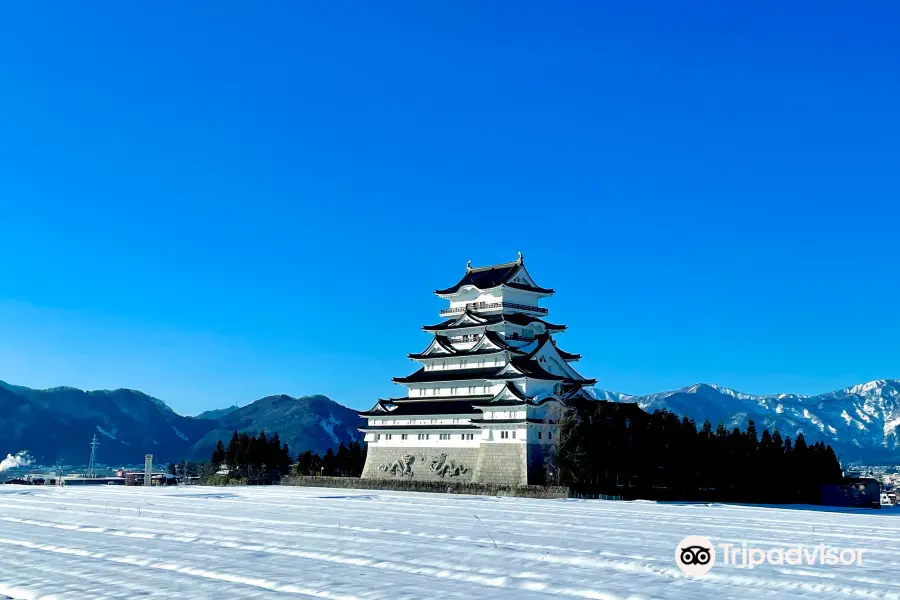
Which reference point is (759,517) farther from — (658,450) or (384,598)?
(384,598)

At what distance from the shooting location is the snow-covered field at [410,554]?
639 inches

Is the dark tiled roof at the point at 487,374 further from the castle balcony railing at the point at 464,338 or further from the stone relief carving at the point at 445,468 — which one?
the stone relief carving at the point at 445,468

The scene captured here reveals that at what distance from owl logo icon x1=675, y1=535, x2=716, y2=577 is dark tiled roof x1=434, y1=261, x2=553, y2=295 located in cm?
4576

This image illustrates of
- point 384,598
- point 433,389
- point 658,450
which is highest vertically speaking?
point 433,389

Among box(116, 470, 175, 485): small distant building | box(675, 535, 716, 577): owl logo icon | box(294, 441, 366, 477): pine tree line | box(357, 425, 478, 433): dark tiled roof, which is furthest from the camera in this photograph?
box(116, 470, 175, 485): small distant building

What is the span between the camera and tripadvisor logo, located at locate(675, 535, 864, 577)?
19891 millimetres

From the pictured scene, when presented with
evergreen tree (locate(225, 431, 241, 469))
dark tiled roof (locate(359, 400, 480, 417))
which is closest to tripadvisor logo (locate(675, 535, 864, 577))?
dark tiled roof (locate(359, 400, 480, 417))

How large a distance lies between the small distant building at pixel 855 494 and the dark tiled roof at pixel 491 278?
27029 millimetres

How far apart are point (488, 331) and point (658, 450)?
17.7 m

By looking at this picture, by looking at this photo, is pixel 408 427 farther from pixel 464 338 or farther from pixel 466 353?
pixel 464 338

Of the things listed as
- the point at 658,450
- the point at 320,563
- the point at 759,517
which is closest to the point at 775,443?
the point at 658,450

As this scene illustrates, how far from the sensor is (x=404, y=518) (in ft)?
109

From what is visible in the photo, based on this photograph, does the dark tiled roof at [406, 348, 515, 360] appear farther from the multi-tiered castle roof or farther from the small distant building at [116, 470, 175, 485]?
the small distant building at [116, 470, 175, 485]

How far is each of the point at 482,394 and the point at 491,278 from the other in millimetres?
12439
